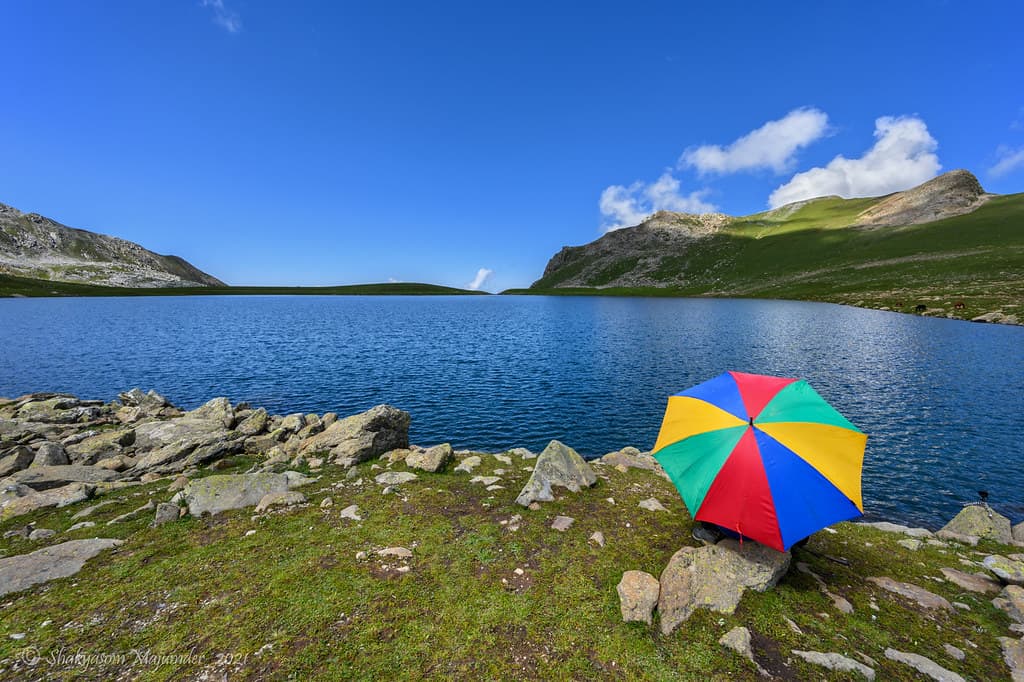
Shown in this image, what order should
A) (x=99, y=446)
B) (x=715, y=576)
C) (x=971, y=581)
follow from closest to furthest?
(x=715, y=576) → (x=971, y=581) → (x=99, y=446)

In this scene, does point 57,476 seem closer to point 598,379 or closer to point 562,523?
point 562,523

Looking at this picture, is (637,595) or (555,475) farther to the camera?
(555,475)

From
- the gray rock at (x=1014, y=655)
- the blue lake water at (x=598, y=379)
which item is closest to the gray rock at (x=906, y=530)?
the blue lake water at (x=598, y=379)

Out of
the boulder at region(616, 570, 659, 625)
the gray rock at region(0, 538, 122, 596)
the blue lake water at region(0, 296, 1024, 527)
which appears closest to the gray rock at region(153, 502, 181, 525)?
the gray rock at region(0, 538, 122, 596)

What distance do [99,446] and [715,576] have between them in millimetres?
29140

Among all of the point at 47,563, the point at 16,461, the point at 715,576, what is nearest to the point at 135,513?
the point at 47,563

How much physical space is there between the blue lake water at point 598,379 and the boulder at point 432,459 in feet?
29.1

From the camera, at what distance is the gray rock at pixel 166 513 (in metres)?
12.8

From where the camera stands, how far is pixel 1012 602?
9.56 meters

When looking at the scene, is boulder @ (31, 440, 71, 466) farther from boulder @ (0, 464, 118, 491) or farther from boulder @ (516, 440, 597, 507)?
boulder @ (516, 440, 597, 507)

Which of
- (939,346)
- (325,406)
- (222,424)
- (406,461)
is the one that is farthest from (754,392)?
(939,346)

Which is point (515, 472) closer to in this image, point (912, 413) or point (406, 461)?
point (406, 461)

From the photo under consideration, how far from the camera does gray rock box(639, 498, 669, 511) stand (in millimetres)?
13727

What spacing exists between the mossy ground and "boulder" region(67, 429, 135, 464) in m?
8.89
